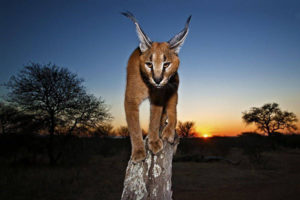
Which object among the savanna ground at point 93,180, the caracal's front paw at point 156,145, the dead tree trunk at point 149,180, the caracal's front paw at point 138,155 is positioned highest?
the caracal's front paw at point 156,145

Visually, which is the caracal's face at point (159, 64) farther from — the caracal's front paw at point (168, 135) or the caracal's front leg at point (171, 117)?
the caracal's front paw at point (168, 135)

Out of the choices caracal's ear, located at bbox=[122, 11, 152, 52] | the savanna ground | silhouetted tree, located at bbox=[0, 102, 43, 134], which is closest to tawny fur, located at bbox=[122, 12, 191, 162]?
caracal's ear, located at bbox=[122, 11, 152, 52]

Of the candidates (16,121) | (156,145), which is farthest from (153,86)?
(16,121)

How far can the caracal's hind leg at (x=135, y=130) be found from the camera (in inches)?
140

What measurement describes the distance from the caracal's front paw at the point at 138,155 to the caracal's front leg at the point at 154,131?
0.16 metres

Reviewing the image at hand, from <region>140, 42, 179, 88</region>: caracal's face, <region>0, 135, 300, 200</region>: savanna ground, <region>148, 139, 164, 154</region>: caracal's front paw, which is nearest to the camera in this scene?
<region>140, 42, 179, 88</region>: caracal's face

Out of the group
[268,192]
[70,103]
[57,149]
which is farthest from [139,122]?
[57,149]

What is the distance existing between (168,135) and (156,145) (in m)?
0.40

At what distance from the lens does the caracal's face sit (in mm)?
3312

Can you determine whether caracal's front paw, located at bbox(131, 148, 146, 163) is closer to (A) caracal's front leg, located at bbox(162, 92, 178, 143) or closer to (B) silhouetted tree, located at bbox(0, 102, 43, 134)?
(A) caracal's front leg, located at bbox(162, 92, 178, 143)

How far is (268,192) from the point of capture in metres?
12.2

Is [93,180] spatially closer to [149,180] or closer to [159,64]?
[149,180]

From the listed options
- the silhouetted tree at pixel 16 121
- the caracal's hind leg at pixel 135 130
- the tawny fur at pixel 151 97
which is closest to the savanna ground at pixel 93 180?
the silhouetted tree at pixel 16 121

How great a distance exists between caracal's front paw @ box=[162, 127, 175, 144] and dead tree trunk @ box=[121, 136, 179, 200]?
0.38m
